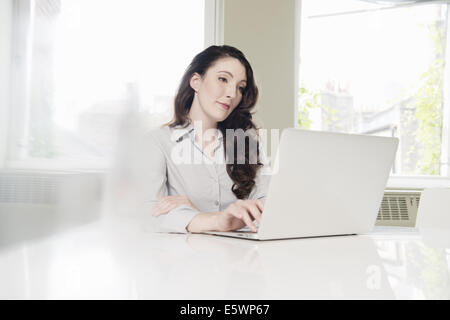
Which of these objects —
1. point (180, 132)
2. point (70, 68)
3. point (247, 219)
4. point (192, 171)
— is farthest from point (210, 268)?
point (70, 68)

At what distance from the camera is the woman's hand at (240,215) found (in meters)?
1.10

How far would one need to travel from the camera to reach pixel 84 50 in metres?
2.34

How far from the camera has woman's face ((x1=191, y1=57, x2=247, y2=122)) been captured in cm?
198

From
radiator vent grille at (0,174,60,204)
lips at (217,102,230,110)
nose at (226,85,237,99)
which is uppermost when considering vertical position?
nose at (226,85,237,99)

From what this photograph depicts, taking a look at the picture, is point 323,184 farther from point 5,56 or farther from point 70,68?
point 5,56

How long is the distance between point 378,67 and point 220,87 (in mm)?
1629

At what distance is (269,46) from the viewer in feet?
9.25

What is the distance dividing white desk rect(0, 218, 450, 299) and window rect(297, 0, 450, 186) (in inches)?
87.5

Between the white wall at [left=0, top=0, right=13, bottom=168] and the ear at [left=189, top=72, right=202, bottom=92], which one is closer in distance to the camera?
the ear at [left=189, top=72, right=202, bottom=92]

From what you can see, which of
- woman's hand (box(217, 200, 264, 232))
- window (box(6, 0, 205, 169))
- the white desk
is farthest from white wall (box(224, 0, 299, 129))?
the white desk

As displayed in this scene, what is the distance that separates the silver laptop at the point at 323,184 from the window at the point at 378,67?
76.9 inches

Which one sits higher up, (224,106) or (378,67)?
(378,67)

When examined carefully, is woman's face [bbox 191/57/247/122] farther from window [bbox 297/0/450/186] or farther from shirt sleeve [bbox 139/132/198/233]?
window [bbox 297/0/450/186]
